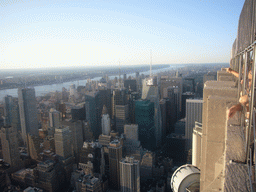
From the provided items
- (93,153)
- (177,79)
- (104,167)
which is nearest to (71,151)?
(93,153)

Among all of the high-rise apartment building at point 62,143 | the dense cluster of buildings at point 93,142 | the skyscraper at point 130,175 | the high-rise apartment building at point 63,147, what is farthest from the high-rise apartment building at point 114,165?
the high-rise apartment building at point 62,143

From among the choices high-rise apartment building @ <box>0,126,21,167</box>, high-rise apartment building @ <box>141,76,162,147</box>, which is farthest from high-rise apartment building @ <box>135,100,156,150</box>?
high-rise apartment building @ <box>0,126,21,167</box>

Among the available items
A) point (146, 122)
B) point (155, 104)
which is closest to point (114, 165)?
point (146, 122)

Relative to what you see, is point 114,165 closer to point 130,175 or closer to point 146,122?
point 130,175

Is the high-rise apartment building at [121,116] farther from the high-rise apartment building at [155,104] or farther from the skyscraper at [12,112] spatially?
the skyscraper at [12,112]

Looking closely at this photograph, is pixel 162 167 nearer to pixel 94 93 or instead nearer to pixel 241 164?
pixel 94 93
